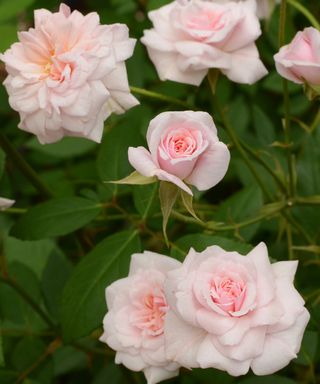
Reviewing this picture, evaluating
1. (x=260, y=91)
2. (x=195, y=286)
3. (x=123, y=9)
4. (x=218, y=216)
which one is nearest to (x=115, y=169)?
(x=218, y=216)

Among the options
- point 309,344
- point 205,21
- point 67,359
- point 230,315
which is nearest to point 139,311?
point 230,315

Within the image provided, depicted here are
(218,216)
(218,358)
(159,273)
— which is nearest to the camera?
(218,358)

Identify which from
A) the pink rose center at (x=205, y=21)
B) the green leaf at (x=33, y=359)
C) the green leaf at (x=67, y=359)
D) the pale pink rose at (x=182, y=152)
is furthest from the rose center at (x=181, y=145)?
the green leaf at (x=67, y=359)

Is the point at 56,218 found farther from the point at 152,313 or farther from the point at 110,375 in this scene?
the point at 110,375

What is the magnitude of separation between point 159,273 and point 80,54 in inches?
9.5

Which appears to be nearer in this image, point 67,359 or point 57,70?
point 57,70

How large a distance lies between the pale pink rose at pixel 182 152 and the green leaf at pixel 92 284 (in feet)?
0.59

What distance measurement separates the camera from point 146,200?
0.91 meters

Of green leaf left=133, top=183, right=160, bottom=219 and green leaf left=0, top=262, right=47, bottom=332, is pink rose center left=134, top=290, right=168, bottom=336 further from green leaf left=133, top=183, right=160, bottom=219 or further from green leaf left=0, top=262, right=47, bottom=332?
green leaf left=0, top=262, right=47, bottom=332

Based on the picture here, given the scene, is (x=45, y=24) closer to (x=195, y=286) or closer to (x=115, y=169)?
(x=115, y=169)

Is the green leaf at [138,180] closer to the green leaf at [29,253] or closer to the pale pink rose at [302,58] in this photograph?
the pale pink rose at [302,58]

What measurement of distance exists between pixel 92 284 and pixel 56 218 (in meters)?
0.11

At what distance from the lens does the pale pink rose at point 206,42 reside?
2.88 feet

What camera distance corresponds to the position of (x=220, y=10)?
0.91 metres
